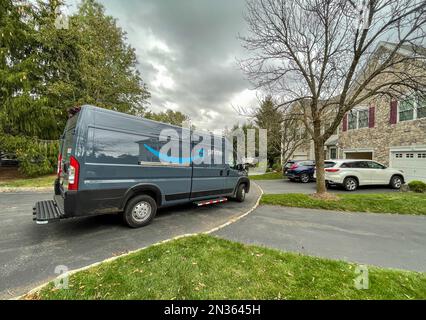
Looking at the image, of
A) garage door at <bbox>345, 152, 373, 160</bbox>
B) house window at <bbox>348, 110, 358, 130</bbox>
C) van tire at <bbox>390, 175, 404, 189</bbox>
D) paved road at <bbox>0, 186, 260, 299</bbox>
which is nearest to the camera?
paved road at <bbox>0, 186, 260, 299</bbox>

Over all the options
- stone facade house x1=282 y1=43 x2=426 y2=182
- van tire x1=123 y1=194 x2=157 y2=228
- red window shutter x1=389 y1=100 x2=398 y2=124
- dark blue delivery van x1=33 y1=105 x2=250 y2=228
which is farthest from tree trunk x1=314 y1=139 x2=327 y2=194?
red window shutter x1=389 y1=100 x2=398 y2=124

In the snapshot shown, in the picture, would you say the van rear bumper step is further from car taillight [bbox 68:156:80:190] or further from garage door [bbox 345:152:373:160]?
garage door [bbox 345:152:373:160]

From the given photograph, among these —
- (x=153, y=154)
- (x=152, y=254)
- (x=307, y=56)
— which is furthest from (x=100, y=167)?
(x=307, y=56)

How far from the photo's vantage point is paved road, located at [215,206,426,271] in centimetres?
358

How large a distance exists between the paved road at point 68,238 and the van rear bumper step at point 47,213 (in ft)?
1.48

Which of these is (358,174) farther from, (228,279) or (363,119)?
(228,279)

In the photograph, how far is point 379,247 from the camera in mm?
3943

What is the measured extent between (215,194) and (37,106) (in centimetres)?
1421

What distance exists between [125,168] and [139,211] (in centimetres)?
114

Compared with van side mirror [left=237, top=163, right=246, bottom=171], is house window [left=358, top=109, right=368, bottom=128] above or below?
above

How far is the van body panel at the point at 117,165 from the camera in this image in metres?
3.86

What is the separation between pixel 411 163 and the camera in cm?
1221

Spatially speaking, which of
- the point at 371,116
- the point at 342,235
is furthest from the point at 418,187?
the point at 342,235

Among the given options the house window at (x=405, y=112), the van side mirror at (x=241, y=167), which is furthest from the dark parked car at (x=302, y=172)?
the van side mirror at (x=241, y=167)
